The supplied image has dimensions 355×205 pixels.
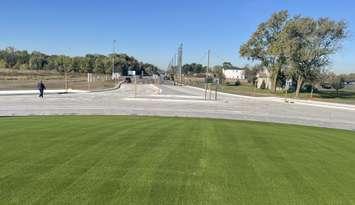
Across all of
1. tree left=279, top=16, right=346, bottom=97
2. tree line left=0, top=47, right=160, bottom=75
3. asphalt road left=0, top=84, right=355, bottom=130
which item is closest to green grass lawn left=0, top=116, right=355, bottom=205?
asphalt road left=0, top=84, right=355, bottom=130

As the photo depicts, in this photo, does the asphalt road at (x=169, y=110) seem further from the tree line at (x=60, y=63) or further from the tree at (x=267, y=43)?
the tree line at (x=60, y=63)

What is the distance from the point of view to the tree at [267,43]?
74.3m

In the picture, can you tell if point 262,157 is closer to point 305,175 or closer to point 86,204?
point 305,175

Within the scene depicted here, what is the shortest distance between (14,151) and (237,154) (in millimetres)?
5229

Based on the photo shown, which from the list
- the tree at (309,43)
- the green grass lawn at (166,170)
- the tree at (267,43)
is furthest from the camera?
the tree at (267,43)

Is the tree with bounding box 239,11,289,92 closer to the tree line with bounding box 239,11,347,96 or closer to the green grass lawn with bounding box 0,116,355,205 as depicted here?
the tree line with bounding box 239,11,347,96

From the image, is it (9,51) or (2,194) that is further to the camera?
(9,51)

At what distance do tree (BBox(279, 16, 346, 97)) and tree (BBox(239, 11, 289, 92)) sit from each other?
759cm

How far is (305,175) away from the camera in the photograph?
832cm

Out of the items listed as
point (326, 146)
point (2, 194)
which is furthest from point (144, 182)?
point (326, 146)

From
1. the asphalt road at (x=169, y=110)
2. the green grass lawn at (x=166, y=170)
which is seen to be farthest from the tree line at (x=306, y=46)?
the green grass lawn at (x=166, y=170)

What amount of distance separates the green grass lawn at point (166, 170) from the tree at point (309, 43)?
170 feet

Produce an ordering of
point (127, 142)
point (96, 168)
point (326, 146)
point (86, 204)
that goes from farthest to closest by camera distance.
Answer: point (326, 146) < point (127, 142) < point (96, 168) < point (86, 204)

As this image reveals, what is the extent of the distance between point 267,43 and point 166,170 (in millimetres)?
72779
